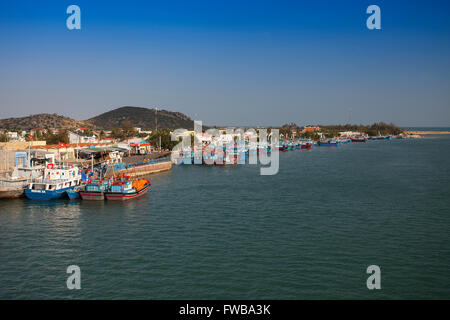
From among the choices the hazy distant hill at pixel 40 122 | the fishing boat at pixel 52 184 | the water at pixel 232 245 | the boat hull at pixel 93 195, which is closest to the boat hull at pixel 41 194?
the fishing boat at pixel 52 184

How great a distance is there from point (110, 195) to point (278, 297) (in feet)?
62.1

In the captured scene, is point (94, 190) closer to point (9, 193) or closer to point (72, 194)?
point (72, 194)

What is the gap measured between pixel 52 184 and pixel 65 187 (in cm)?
101

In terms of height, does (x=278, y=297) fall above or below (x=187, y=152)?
below

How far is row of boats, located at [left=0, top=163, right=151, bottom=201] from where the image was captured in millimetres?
27891

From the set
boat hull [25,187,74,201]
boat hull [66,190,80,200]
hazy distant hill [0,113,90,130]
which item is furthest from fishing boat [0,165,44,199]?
hazy distant hill [0,113,90,130]

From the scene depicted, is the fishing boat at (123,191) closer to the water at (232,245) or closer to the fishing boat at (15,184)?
the water at (232,245)

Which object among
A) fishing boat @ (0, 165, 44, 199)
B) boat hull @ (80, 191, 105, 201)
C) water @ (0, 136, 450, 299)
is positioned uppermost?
fishing boat @ (0, 165, 44, 199)

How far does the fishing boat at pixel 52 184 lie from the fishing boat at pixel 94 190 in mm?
1642

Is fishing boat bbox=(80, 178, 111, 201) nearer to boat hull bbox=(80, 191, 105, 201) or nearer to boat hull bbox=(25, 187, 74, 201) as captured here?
boat hull bbox=(80, 191, 105, 201)

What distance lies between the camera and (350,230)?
20188 mm

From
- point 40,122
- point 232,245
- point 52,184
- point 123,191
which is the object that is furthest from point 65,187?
point 40,122
